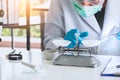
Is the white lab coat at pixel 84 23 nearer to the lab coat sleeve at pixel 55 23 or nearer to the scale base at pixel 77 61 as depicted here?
the lab coat sleeve at pixel 55 23

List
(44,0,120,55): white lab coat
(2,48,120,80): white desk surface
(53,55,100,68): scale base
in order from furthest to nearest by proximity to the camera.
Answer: (44,0,120,55): white lab coat, (53,55,100,68): scale base, (2,48,120,80): white desk surface

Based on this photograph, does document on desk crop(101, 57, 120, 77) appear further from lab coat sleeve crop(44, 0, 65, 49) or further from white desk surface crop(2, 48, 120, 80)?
lab coat sleeve crop(44, 0, 65, 49)

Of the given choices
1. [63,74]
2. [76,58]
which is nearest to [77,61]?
[76,58]

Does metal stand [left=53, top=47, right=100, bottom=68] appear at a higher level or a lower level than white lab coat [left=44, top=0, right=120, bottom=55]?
lower

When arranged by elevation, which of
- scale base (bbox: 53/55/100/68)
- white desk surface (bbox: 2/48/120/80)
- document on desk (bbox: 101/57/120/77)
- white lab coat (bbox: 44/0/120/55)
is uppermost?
white lab coat (bbox: 44/0/120/55)

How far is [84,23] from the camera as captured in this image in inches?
56.7

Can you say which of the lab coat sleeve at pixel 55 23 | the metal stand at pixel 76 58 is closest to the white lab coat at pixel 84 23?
the lab coat sleeve at pixel 55 23

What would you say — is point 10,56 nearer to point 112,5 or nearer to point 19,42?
point 112,5

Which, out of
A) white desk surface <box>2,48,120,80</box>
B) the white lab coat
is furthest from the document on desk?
the white lab coat

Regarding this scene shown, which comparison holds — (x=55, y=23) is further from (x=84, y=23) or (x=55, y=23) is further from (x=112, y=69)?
(x=112, y=69)

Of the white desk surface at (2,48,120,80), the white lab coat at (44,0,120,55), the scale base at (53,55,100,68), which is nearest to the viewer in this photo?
the white desk surface at (2,48,120,80)

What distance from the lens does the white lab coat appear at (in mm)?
1403

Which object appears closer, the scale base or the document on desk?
the document on desk

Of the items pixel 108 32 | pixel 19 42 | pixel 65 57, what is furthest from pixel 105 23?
pixel 19 42
